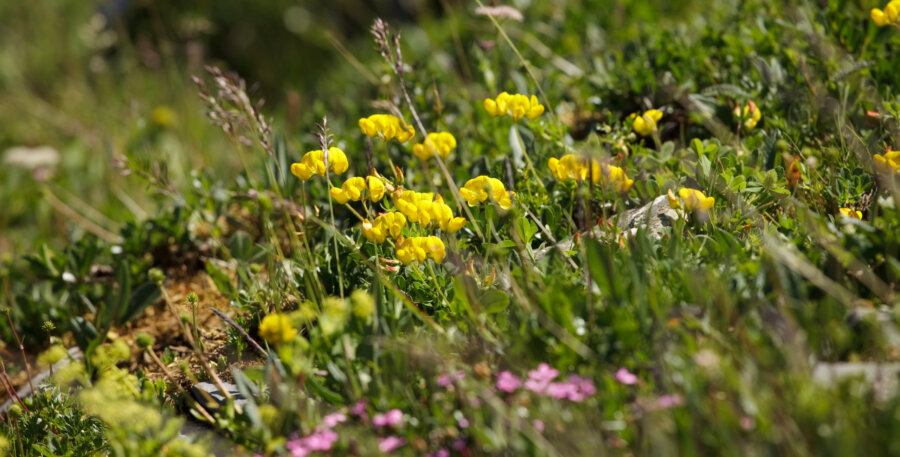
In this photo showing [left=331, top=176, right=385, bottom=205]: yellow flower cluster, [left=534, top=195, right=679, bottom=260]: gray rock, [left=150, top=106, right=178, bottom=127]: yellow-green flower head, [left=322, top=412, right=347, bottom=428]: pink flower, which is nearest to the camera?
[left=322, top=412, right=347, bottom=428]: pink flower

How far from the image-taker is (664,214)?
236 cm

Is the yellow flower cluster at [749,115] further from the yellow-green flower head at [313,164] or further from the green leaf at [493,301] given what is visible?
the yellow-green flower head at [313,164]

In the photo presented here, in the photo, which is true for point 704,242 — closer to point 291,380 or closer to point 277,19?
point 291,380

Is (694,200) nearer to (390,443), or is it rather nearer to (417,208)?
(417,208)

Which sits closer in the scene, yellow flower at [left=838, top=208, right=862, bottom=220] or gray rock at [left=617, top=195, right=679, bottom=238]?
yellow flower at [left=838, top=208, right=862, bottom=220]

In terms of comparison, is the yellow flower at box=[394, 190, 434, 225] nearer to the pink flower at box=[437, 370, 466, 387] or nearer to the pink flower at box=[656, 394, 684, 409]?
the pink flower at box=[437, 370, 466, 387]

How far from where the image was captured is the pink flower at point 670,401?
1.48 metres

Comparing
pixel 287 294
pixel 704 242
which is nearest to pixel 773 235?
pixel 704 242

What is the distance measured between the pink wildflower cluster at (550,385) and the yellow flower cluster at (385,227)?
57 centimetres

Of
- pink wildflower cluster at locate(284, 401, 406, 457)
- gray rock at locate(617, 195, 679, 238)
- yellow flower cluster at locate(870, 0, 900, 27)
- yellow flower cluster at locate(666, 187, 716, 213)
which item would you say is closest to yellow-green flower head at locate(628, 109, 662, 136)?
gray rock at locate(617, 195, 679, 238)

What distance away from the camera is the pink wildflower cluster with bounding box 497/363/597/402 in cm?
157

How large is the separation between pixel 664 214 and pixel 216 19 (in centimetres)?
665

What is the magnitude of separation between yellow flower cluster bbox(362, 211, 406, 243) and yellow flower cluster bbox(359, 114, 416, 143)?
0.99ft

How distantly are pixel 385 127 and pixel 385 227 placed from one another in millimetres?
358
